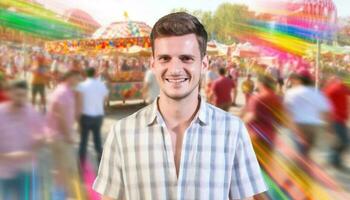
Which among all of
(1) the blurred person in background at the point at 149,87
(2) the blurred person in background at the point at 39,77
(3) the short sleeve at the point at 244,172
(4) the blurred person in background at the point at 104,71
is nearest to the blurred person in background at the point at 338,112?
(1) the blurred person in background at the point at 149,87

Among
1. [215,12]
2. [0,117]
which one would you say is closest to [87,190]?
[0,117]

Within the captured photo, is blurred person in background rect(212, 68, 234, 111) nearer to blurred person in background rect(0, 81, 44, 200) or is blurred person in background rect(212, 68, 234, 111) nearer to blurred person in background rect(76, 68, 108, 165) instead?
blurred person in background rect(76, 68, 108, 165)

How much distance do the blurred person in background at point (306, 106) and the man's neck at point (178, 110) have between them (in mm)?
783

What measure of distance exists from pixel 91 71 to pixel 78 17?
13 cm

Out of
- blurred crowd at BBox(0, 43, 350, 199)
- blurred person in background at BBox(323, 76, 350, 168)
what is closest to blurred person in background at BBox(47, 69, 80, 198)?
blurred crowd at BBox(0, 43, 350, 199)

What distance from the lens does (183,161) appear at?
44 centimetres

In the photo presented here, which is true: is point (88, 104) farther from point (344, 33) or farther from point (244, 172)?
point (244, 172)

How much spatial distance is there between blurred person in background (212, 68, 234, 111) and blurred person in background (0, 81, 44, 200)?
43cm

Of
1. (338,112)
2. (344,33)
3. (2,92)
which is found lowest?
(338,112)

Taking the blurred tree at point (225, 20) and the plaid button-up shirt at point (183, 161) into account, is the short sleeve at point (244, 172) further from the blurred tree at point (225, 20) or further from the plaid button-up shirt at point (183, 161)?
the blurred tree at point (225, 20)

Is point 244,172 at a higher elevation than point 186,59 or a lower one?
lower

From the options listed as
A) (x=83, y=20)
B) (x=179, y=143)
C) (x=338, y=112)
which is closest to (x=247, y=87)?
(x=338, y=112)

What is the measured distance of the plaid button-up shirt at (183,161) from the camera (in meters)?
0.44

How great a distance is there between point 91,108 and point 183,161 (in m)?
0.85
